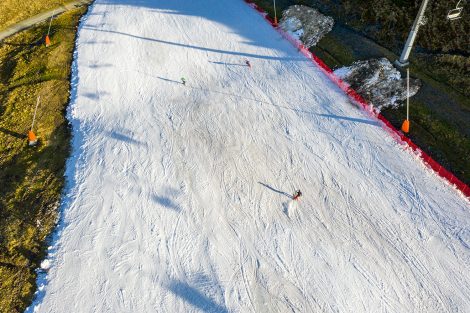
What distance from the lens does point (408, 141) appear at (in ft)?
58.1

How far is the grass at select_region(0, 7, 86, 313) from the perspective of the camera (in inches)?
624

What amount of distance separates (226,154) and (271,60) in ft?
27.4

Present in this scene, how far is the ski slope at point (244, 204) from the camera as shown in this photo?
14.1 metres

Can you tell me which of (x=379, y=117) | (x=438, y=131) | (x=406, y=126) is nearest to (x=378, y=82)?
(x=379, y=117)

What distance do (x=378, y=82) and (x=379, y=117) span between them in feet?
9.48

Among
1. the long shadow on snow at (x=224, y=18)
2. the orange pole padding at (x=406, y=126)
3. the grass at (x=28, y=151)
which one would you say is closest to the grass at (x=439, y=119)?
the orange pole padding at (x=406, y=126)

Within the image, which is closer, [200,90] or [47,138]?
[47,138]

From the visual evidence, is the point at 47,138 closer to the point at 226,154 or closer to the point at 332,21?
the point at 226,154

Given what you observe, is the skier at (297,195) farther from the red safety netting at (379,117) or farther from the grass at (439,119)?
the grass at (439,119)

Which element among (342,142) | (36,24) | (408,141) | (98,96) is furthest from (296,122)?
(36,24)

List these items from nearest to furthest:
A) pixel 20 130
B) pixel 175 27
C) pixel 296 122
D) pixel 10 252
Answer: pixel 10 252, pixel 296 122, pixel 20 130, pixel 175 27

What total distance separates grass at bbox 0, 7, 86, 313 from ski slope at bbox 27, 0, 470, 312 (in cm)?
82

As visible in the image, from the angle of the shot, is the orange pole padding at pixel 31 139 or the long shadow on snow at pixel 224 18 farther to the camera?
the long shadow on snow at pixel 224 18

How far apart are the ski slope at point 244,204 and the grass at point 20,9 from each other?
12.9 m
